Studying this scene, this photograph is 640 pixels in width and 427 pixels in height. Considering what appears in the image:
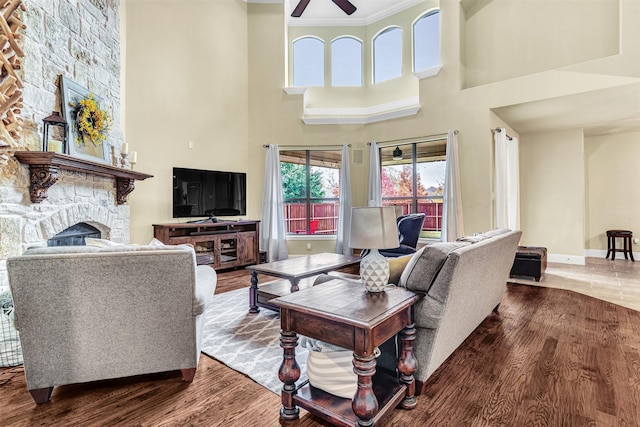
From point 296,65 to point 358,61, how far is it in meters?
1.35

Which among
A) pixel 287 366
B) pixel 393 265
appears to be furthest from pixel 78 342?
pixel 393 265

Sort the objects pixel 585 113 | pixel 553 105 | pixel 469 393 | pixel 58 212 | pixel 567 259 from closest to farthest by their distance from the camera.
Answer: pixel 469 393 < pixel 58 212 < pixel 553 105 < pixel 585 113 < pixel 567 259

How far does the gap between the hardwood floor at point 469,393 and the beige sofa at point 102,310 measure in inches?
6.4

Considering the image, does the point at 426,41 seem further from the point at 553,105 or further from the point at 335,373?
the point at 335,373

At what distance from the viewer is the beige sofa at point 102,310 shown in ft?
5.81

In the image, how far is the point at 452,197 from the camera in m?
5.31

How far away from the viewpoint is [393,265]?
2.21 metres

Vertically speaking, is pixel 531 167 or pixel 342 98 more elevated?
pixel 342 98

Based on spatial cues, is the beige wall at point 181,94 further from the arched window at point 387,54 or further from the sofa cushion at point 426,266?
the sofa cushion at point 426,266

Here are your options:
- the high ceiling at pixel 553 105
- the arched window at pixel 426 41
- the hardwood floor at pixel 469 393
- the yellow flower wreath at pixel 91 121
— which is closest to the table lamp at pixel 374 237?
the hardwood floor at pixel 469 393

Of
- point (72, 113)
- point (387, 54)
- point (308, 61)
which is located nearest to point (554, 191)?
point (387, 54)

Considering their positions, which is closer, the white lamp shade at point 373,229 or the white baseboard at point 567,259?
the white lamp shade at point 373,229

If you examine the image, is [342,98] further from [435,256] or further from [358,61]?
[435,256]

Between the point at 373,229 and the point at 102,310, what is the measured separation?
5.36 ft
